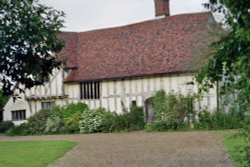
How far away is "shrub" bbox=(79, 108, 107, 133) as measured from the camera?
1162 inches

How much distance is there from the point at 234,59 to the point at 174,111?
22141 mm

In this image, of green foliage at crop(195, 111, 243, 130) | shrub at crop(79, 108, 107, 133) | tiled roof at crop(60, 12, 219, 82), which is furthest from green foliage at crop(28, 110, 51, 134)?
green foliage at crop(195, 111, 243, 130)

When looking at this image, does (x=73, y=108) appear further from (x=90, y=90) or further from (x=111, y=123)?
(x=111, y=123)

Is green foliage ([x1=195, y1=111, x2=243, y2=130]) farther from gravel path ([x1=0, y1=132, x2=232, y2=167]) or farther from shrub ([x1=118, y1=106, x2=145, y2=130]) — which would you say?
shrub ([x1=118, y1=106, x2=145, y2=130])

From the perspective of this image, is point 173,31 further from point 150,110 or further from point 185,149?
point 185,149

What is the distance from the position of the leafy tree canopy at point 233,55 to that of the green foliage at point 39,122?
2703cm

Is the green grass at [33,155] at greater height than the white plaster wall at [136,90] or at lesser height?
lesser

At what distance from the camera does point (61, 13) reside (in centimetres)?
724

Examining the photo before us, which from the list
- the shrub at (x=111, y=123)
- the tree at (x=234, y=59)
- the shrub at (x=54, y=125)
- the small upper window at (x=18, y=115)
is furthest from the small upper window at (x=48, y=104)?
the tree at (x=234, y=59)

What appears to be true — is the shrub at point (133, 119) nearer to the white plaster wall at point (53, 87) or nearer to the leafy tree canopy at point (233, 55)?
the white plaster wall at point (53, 87)

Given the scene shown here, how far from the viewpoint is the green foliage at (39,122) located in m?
31.6

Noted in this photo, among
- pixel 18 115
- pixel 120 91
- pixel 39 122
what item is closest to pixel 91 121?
pixel 120 91

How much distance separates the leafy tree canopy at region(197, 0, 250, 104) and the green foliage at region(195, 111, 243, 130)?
20.2 meters

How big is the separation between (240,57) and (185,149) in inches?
539
